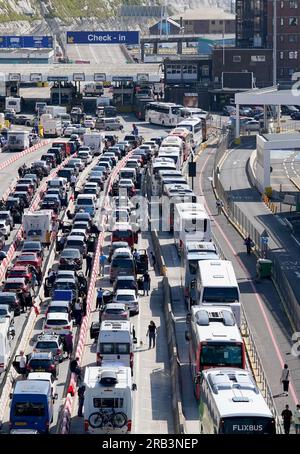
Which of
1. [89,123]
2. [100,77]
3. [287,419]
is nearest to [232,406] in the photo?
[287,419]

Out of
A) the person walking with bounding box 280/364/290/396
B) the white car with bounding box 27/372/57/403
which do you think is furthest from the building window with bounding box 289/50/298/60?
the white car with bounding box 27/372/57/403

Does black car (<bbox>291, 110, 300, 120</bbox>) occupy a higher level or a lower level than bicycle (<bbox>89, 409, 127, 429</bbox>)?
lower

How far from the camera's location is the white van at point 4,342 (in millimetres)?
38409

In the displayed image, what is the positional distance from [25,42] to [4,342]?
4679 inches

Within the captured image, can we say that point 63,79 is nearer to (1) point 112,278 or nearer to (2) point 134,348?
(1) point 112,278

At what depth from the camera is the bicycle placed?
31703mm

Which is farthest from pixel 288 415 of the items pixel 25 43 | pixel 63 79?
pixel 25 43

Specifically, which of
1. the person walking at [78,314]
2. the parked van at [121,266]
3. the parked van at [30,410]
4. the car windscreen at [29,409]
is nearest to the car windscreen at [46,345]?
the person walking at [78,314]

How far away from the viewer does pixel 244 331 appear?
41.2 meters

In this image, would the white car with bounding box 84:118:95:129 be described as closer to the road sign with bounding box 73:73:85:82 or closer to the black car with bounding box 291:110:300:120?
the black car with bounding box 291:110:300:120

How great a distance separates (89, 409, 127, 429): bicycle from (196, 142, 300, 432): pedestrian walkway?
4.53m

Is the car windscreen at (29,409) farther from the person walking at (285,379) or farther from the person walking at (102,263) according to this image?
the person walking at (102,263)

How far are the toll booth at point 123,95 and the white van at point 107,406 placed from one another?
9165 centimetres
